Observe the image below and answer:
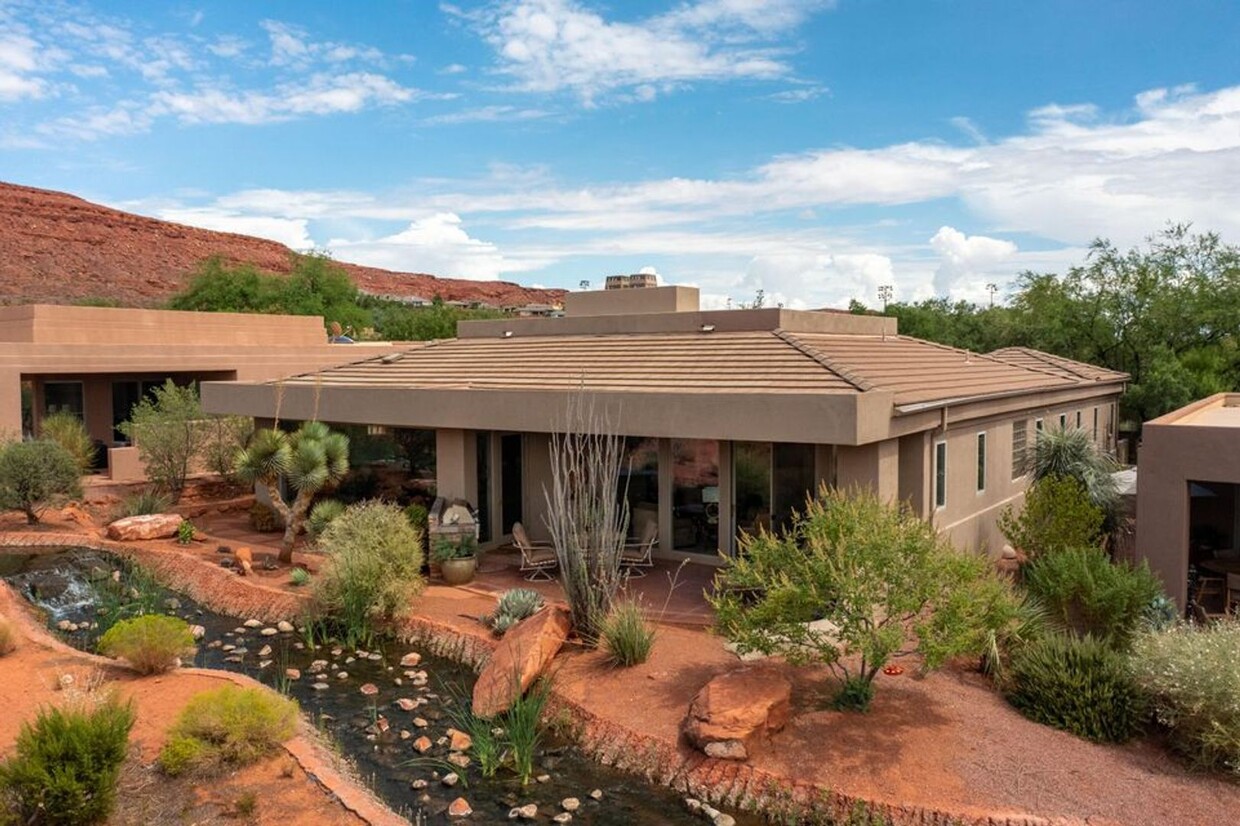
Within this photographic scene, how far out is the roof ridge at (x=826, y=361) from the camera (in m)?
13.3

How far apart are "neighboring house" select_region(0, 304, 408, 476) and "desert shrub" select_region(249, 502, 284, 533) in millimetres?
8103

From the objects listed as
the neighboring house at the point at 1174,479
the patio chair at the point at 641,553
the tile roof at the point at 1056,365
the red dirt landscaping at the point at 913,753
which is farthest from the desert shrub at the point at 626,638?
the tile roof at the point at 1056,365

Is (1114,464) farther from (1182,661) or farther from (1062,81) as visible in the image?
(1062,81)

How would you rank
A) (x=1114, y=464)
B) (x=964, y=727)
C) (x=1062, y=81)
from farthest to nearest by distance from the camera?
1. (x=1062, y=81)
2. (x=1114, y=464)
3. (x=964, y=727)

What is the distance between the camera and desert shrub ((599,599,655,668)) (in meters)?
11.2

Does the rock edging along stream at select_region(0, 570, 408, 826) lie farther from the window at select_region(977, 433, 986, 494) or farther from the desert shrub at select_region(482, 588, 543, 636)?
the window at select_region(977, 433, 986, 494)

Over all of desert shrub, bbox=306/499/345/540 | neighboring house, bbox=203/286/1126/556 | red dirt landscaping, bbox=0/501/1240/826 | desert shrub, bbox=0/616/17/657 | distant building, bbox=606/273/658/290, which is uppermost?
distant building, bbox=606/273/658/290

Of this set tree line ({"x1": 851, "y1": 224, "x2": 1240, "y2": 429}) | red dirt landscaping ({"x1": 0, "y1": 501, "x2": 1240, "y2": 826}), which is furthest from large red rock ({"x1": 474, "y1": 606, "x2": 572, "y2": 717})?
tree line ({"x1": 851, "y1": 224, "x2": 1240, "y2": 429})

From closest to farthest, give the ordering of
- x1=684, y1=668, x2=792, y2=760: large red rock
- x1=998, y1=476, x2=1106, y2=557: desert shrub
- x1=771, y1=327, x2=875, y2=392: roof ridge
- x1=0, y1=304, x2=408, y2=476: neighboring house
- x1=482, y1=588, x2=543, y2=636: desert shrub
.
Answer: x1=684, y1=668, x2=792, y2=760: large red rock → x1=482, y1=588, x2=543, y2=636: desert shrub → x1=771, y1=327, x2=875, y2=392: roof ridge → x1=998, y1=476, x2=1106, y2=557: desert shrub → x1=0, y1=304, x2=408, y2=476: neighboring house

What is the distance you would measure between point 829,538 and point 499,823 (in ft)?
14.3

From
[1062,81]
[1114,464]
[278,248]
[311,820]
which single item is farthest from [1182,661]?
[278,248]

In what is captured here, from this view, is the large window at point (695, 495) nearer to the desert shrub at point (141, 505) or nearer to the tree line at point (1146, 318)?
the desert shrub at point (141, 505)

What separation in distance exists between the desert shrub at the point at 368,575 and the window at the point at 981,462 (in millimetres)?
10347

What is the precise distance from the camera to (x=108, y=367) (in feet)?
90.7
